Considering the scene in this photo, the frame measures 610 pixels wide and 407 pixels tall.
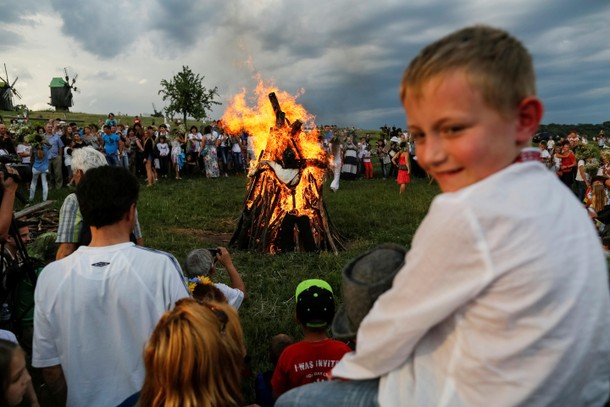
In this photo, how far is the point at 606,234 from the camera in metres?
8.02

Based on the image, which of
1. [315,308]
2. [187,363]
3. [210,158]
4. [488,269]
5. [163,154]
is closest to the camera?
[488,269]

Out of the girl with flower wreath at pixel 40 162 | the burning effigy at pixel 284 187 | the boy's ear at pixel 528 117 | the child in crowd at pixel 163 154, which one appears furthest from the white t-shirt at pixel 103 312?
the child in crowd at pixel 163 154

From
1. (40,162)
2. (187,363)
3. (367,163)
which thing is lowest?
(187,363)

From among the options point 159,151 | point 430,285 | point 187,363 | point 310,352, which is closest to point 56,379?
point 187,363

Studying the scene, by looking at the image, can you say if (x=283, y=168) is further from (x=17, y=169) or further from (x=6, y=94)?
(x=6, y=94)

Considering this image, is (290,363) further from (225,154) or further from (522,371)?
(225,154)

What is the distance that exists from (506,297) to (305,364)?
85.8 inches

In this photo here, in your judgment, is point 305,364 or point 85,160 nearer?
point 305,364

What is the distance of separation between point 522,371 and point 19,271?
446 centimetres

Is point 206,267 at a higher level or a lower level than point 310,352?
higher

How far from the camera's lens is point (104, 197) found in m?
2.56

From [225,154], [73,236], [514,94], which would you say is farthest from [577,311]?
[225,154]

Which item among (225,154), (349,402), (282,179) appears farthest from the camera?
(225,154)

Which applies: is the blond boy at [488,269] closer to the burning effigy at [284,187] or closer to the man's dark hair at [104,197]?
the man's dark hair at [104,197]
